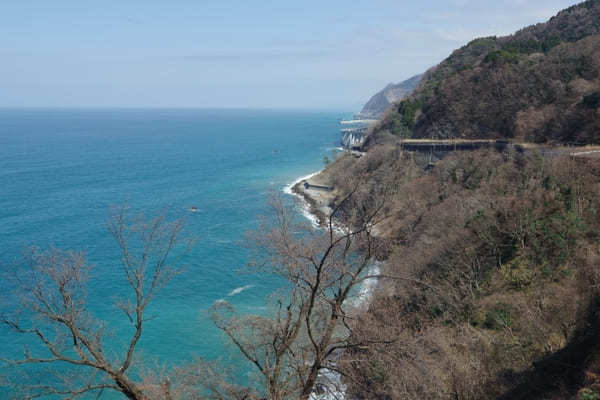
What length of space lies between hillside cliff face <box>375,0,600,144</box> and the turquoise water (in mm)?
21056

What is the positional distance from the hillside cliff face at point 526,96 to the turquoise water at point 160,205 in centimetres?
2106

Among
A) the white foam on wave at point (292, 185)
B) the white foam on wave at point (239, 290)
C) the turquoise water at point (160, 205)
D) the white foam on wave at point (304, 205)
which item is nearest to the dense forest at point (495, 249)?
the white foam on wave at point (304, 205)

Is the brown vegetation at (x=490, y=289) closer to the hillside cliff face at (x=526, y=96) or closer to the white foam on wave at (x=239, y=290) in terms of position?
the hillside cliff face at (x=526, y=96)

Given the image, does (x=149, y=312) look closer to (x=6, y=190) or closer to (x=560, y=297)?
(x=560, y=297)

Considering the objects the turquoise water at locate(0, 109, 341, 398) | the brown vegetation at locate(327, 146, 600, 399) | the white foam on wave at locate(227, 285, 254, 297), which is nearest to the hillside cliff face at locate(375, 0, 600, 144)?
the brown vegetation at locate(327, 146, 600, 399)

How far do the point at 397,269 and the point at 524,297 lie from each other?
17.4ft

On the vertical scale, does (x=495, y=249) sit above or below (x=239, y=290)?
above

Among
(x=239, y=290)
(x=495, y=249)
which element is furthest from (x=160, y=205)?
(x=495, y=249)

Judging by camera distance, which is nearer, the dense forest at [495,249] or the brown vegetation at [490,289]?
the brown vegetation at [490,289]

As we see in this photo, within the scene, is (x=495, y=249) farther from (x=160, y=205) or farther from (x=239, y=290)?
(x=160, y=205)

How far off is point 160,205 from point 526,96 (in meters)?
40.0

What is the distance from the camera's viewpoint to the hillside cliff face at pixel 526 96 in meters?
35.7

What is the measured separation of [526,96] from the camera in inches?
1715

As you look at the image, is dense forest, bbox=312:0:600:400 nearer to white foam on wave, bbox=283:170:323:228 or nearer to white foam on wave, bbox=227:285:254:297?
white foam on wave, bbox=283:170:323:228
